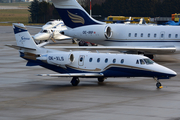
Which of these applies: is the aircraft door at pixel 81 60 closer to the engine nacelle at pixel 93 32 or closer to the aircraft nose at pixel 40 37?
the engine nacelle at pixel 93 32

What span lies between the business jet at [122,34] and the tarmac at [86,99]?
8.62 meters

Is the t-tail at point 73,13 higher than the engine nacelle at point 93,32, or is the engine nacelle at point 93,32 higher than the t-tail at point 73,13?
the t-tail at point 73,13

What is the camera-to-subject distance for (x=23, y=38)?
2548 cm

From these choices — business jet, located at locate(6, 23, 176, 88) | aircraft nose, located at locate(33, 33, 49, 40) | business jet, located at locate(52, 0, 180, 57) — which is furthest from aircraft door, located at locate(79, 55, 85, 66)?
aircraft nose, located at locate(33, 33, 49, 40)

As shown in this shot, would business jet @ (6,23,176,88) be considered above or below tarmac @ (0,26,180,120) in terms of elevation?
above

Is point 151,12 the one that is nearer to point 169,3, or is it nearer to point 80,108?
point 169,3

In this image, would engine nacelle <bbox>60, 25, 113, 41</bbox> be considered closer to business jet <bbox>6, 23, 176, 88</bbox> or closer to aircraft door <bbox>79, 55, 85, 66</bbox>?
business jet <bbox>6, 23, 176, 88</bbox>

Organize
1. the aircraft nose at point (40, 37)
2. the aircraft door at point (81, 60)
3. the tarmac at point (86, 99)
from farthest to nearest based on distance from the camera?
the aircraft nose at point (40, 37)
the aircraft door at point (81, 60)
the tarmac at point (86, 99)

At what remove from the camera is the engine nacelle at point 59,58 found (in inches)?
938

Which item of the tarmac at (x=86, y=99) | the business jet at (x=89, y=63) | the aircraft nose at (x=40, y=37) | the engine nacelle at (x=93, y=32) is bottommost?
the tarmac at (x=86, y=99)

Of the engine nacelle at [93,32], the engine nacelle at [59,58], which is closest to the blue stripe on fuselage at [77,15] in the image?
the engine nacelle at [93,32]

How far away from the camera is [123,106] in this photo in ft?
58.0

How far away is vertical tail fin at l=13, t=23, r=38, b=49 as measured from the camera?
2537 centimetres

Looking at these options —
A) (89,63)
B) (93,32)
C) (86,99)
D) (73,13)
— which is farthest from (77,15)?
(86,99)
